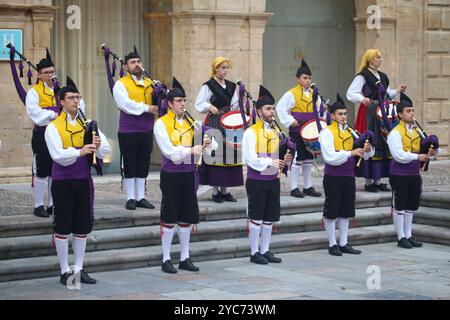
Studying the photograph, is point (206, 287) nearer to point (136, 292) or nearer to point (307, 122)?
point (136, 292)

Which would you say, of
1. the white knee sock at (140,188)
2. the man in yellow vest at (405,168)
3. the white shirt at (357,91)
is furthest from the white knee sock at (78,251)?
the white shirt at (357,91)

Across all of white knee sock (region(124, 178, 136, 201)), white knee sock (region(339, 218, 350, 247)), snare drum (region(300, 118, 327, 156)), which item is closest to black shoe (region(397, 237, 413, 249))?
white knee sock (region(339, 218, 350, 247))

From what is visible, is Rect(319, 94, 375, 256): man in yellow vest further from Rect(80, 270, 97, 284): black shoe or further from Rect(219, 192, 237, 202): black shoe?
Rect(80, 270, 97, 284): black shoe

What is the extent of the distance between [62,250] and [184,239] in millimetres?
1445

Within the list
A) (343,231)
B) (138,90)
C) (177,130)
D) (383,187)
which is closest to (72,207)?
(177,130)

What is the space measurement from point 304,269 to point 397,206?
A: 197 centimetres

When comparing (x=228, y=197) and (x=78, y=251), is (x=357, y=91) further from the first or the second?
(x=78, y=251)

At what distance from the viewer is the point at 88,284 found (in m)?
11.3

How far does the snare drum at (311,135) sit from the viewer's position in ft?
47.8

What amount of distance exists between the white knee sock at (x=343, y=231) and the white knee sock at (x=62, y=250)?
3.54 metres

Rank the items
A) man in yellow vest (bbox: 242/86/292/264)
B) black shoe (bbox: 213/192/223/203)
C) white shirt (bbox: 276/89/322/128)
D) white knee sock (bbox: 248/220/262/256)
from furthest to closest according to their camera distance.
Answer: white shirt (bbox: 276/89/322/128) → black shoe (bbox: 213/192/223/203) → white knee sock (bbox: 248/220/262/256) → man in yellow vest (bbox: 242/86/292/264)

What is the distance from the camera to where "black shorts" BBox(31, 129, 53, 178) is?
42.2 feet

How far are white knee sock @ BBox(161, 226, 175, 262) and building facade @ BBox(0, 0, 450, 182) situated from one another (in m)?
4.33

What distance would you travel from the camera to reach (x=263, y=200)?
1245cm
